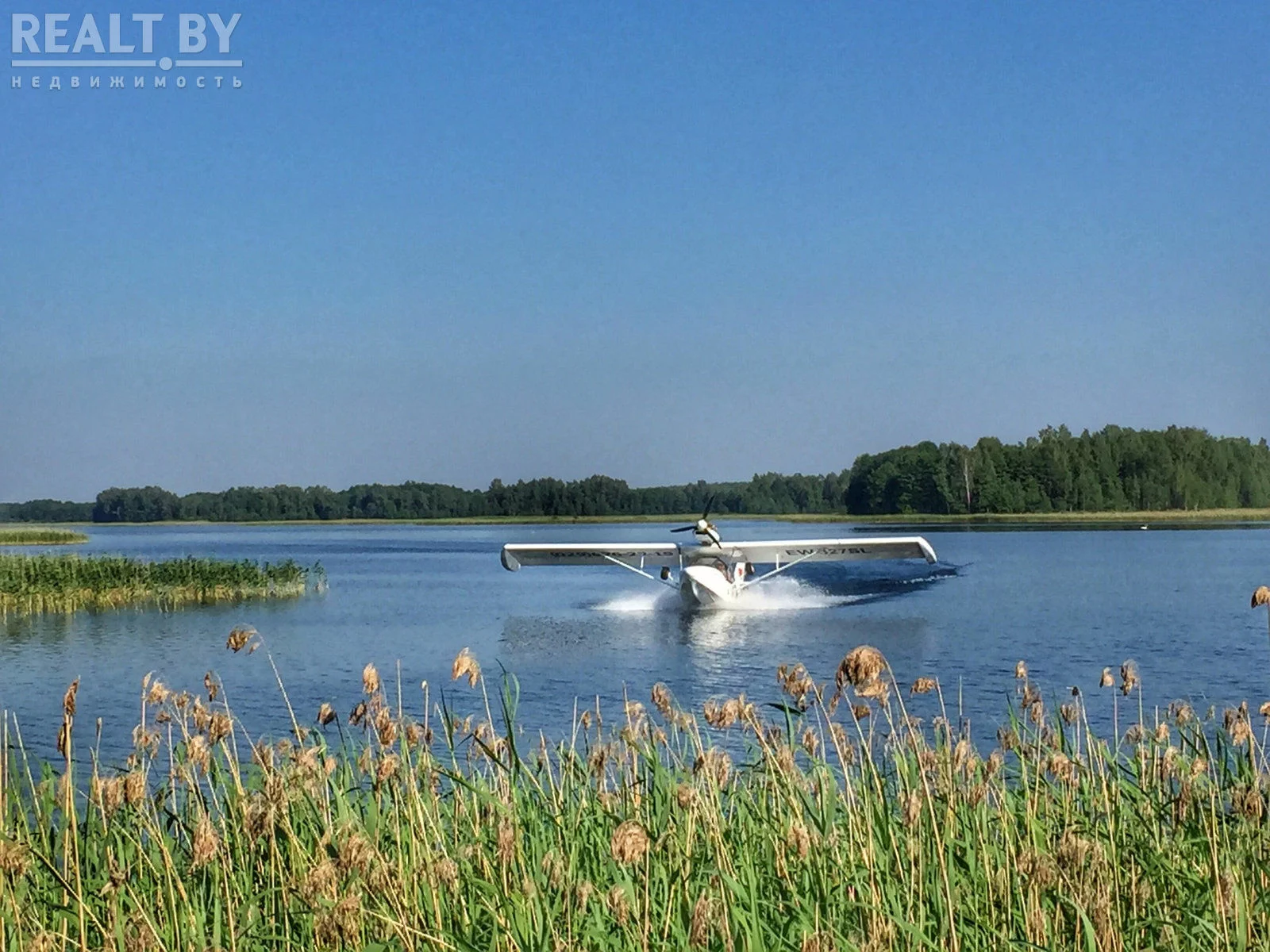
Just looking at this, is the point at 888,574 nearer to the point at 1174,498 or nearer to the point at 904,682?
the point at 904,682

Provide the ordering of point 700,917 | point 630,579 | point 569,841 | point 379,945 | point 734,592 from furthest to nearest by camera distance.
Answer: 1. point 630,579
2. point 734,592
3. point 569,841
4. point 379,945
5. point 700,917

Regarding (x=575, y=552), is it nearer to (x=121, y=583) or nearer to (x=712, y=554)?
(x=712, y=554)

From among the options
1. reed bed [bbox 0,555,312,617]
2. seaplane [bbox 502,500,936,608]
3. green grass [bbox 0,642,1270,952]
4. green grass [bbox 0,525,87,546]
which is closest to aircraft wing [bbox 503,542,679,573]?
seaplane [bbox 502,500,936,608]

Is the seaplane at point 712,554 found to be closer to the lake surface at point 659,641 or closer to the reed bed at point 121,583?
the lake surface at point 659,641

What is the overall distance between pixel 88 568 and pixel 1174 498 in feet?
307

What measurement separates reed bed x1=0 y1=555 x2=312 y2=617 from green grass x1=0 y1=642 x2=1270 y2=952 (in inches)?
1069

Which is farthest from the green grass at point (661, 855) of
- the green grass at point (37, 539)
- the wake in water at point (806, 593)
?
the green grass at point (37, 539)

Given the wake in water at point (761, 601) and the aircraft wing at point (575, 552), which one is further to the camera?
the wake in water at point (761, 601)

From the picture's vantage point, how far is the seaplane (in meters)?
27.6

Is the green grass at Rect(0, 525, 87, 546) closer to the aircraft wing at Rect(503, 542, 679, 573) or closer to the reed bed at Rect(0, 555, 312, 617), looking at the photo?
the reed bed at Rect(0, 555, 312, 617)

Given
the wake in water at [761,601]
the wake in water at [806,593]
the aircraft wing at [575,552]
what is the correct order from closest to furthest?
the aircraft wing at [575,552] < the wake in water at [761,601] < the wake in water at [806,593]

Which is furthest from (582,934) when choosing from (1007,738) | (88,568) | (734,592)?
(88,568)

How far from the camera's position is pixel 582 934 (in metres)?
3.44

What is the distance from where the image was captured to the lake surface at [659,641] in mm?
16781
